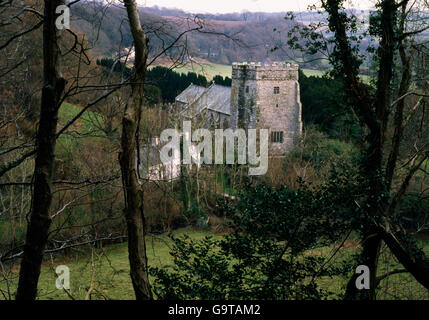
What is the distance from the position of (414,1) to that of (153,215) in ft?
48.2

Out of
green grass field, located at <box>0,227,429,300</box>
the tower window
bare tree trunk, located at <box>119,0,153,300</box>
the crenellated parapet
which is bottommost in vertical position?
green grass field, located at <box>0,227,429,300</box>

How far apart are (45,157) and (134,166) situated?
1.13 metres

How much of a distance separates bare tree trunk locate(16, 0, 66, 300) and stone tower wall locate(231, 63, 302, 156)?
3067cm

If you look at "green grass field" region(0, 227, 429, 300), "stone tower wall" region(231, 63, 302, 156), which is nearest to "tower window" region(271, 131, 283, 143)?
"stone tower wall" region(231, 63, 302, 156)

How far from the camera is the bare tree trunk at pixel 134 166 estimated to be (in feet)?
15.3

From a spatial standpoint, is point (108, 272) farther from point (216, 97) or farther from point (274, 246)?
point (216, 97)

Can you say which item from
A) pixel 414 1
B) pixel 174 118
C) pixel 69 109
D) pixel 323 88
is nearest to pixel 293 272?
pixel 414 1

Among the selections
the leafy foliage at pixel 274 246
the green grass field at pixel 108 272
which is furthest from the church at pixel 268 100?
the leafy foliage at pixel 274 246

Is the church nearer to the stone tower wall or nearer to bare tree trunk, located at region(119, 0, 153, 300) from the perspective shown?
the stone tower wall

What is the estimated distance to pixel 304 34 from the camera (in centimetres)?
821

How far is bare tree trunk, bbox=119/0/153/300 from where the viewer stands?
466 cm

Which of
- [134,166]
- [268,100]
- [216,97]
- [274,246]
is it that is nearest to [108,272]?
[274,246]

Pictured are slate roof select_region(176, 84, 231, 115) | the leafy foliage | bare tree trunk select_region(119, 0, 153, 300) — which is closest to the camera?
bare tree trunk select_region(119, 0, 153, 300)

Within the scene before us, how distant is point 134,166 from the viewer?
4738 millimetres
